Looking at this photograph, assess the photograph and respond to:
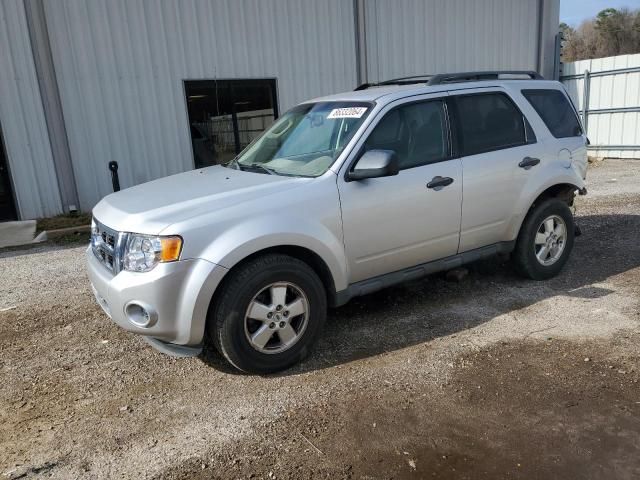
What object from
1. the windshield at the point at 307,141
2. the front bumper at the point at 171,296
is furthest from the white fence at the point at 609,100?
Answer: the front bumper at the point at 171,296

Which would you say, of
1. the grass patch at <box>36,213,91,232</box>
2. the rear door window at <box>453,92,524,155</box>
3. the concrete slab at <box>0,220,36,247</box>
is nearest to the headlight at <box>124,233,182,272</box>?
the rear door window at <box>453,92,524,155</box>

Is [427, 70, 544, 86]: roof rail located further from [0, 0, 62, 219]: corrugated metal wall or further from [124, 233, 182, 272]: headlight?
[0, 0, 62, 219]: corrugated metal wall

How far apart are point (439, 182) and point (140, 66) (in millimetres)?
7233

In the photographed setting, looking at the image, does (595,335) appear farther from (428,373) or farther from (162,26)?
(162,26)

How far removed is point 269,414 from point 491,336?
1914 millimetres

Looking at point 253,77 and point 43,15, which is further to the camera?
point 253,77

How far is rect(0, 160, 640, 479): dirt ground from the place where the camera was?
277 cm

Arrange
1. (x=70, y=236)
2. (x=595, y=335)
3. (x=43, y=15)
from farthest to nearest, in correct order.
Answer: (x=43, y=15), (x=70, y=236), (x=595, y=335)

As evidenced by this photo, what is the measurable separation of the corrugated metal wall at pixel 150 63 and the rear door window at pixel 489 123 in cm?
674

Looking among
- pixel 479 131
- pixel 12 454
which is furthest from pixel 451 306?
pixel 12 454

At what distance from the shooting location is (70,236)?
319 inches

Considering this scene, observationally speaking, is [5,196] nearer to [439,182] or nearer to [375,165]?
[375,165]

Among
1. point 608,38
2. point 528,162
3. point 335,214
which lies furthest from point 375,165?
point 608,38

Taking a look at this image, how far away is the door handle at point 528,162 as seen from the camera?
15.7 feet
